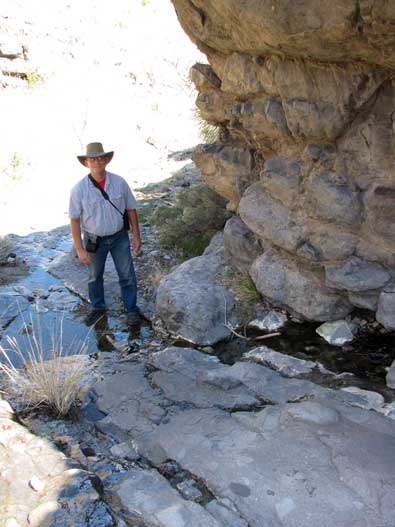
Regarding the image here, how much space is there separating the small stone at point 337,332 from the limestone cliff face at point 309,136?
91 millimetres

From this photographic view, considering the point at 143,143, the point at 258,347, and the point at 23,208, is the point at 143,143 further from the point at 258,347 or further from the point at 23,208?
the point at 258,347

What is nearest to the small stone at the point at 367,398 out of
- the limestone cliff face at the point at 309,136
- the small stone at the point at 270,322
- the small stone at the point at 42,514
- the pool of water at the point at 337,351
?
the pool of water at the point at 337,351

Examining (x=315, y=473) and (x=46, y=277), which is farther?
(x=46, y=277)

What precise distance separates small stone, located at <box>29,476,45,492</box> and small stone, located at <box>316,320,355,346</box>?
119 inches

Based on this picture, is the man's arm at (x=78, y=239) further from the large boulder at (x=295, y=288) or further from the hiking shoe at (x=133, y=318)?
the large boulder at (x=295, y=288)

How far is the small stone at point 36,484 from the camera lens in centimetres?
361

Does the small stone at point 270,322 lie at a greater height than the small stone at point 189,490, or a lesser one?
greater

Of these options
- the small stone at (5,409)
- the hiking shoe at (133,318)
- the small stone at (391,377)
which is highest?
the small stone at (5,409)

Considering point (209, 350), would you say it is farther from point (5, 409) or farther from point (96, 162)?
point (96, 162)


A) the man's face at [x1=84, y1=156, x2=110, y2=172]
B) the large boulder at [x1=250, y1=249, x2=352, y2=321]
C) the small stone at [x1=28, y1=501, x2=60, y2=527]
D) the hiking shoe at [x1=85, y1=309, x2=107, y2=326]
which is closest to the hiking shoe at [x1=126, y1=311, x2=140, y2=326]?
the hiking shoe at [x1=85, y1=309, x2=107, y2=326]

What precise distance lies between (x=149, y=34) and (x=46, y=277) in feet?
49.0

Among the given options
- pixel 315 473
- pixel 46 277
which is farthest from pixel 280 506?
pixel 46 277

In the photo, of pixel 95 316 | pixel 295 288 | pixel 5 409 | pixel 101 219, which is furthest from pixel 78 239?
pixel 295 288

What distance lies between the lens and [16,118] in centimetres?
1422
